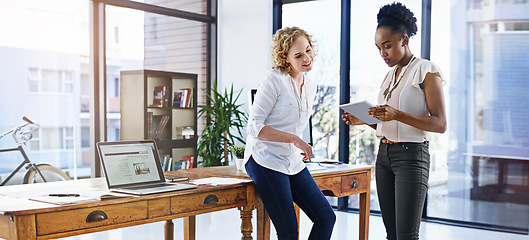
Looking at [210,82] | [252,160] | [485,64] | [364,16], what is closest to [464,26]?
[485,64]

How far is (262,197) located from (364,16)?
4082 millimetres

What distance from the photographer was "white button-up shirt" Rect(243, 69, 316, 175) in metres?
2.77

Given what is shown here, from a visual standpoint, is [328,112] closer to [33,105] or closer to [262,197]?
[33,105]

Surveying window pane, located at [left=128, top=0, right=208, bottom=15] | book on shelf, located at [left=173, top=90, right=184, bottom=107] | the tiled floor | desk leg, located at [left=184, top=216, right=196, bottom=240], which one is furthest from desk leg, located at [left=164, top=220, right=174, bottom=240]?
window pane, located at [left=128, top=0, right=208, bottom=15]

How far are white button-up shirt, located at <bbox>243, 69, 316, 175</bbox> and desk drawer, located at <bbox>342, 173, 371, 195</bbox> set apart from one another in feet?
2.82

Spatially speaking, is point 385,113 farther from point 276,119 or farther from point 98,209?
point 98,209

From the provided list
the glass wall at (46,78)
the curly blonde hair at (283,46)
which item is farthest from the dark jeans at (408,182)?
the glass wall at (46,78)

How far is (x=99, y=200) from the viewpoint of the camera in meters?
2.32

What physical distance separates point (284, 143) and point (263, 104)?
219 mm

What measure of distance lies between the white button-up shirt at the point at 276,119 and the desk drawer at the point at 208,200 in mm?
215

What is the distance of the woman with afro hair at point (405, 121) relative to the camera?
242cm

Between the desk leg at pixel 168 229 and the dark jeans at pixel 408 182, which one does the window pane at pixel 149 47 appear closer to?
the desk leg at pixel 168 229

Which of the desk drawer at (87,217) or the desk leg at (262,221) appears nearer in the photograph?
Answer: the desk drawer at (87,217)

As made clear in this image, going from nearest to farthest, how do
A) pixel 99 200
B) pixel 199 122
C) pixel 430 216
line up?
pixel 99 200 → pixel 430 216 → pixel 199 122
